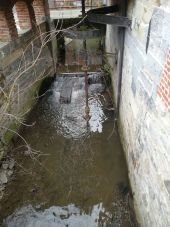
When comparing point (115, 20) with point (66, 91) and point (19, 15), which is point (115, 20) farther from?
point (66, 91)

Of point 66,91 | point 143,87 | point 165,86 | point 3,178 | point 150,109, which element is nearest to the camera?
point 165,86

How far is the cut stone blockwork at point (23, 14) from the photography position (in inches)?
319

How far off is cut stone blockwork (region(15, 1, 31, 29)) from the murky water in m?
3.29

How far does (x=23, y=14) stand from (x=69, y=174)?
240 inches

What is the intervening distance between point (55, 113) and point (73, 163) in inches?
110

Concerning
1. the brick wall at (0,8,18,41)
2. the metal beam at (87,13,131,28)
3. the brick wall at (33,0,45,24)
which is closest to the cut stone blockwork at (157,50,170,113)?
the metal beam at (87,13,131,28)

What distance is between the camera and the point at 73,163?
6508 mm

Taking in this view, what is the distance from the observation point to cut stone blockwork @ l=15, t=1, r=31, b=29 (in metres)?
8.11

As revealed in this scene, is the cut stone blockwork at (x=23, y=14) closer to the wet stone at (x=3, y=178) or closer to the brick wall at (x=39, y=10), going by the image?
the brick wall at (x=39, y=10)

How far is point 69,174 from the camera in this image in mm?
6188

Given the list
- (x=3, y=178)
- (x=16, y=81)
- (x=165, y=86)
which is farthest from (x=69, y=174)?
(x=165, y=86)

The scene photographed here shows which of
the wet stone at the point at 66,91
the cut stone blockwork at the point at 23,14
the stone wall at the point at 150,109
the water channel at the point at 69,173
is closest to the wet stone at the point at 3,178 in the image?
the water channel at the point at 69,173

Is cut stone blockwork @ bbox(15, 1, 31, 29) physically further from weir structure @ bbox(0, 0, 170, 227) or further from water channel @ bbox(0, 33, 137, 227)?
water channel @ bbox(0, 33, 137, 227)

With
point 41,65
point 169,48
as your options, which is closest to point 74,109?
point 41,65
